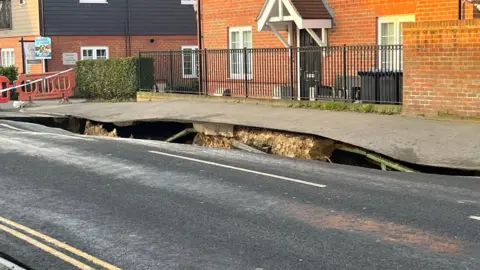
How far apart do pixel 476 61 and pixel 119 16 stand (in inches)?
1007

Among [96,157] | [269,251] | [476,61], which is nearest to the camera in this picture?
[269,251]

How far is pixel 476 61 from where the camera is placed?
12.7 meters

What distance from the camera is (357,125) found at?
520 inches

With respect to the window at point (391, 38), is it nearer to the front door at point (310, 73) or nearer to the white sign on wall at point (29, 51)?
the front door at point (310, 73)

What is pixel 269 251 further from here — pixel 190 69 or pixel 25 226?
pixel 190 69

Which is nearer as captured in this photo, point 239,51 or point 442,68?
point 442,68

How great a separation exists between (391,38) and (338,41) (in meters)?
1.88

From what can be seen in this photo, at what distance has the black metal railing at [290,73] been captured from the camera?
1555 centimetres

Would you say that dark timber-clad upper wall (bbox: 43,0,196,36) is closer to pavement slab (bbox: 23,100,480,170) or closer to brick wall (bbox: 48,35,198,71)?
brick wall (bbox: 48,35,198,71)

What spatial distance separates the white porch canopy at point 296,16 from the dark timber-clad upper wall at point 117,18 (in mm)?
16621

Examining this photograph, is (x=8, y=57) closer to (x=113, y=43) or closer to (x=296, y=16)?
(x=113, y=43)

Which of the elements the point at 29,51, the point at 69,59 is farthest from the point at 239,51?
the point at 29,51

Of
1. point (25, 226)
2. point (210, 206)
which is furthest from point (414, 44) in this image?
point (25, 226)

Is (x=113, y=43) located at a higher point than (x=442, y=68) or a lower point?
higher
